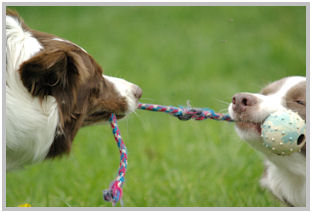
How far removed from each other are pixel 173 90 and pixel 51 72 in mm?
4586

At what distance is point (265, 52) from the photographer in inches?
314

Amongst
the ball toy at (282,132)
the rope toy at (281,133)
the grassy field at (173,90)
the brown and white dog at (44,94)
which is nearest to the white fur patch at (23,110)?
the brown and white dog at (44,94)

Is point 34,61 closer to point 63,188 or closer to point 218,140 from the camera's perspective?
point 63,188

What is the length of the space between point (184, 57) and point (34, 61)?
586 centimetres

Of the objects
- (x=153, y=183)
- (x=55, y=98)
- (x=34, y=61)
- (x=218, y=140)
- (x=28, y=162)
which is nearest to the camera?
(x=34, y=61)

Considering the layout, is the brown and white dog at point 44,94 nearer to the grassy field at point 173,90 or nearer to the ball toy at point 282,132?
the grassy field at point 173,90

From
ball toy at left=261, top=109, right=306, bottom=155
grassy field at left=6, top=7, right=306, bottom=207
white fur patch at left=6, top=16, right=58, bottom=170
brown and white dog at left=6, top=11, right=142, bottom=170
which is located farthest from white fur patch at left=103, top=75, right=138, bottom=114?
ball toy at left=261, top=109, right=306, bottom=155

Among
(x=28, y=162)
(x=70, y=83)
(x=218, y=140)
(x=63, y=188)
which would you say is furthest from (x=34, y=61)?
(x=218, y=140)

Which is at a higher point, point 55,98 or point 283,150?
point 55,98

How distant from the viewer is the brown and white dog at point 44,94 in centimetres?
247

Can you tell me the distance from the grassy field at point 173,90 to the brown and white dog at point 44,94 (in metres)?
0.66

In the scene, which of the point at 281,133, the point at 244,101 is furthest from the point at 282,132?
the point at 244,101

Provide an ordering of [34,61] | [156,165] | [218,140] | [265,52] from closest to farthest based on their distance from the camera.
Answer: [34,61]
[156,165]
[218,140]
[265,52]

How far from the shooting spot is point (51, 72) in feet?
7.99
